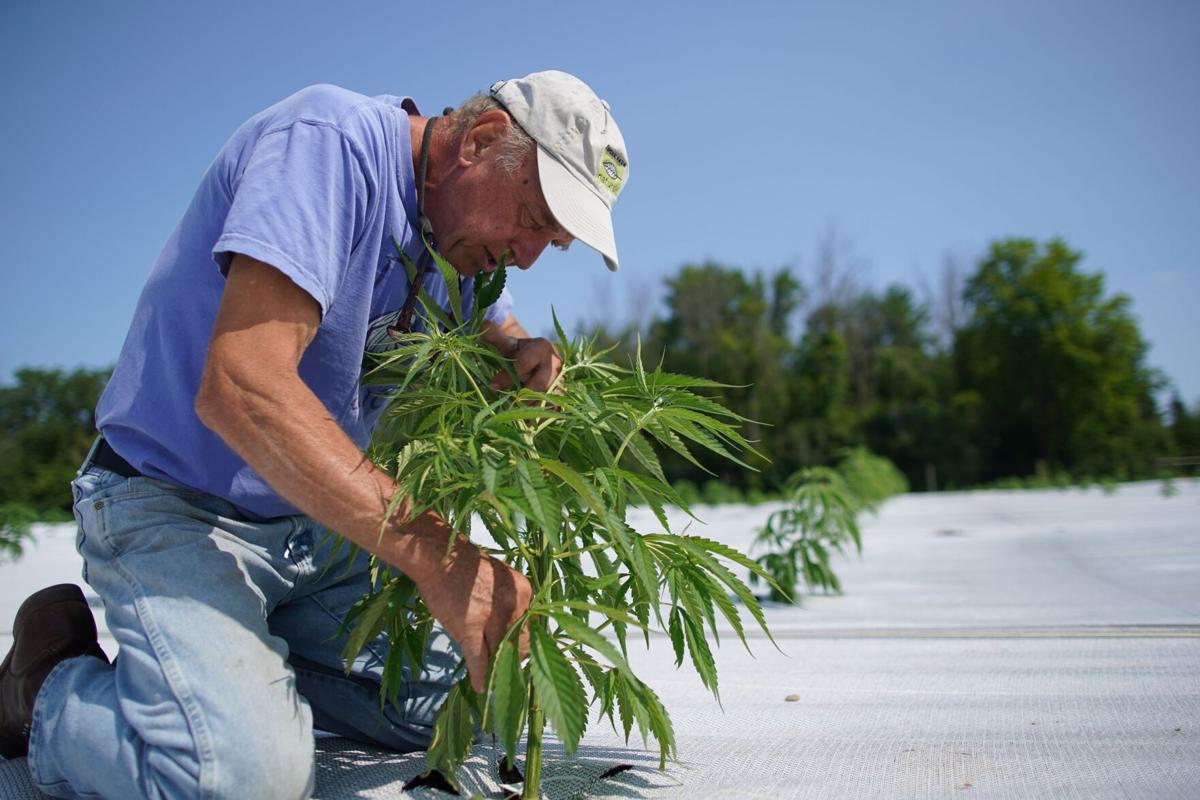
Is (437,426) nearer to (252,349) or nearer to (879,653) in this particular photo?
(252,349)

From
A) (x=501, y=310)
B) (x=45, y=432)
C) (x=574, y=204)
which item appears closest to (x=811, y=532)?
(x=501, y=310)

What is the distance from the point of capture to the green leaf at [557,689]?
3.71 feet

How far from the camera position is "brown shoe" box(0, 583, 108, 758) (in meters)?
1.60

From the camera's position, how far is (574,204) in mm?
1615

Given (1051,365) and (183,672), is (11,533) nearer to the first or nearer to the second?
(183,672)

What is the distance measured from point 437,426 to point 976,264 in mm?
35189

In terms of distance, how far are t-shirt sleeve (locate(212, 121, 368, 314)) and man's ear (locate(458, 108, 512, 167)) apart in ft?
0.71

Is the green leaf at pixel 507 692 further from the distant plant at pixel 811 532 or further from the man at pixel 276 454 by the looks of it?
the distant plant at pixel 811 532

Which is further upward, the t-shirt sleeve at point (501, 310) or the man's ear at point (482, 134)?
the man's ear at point (482, 134)

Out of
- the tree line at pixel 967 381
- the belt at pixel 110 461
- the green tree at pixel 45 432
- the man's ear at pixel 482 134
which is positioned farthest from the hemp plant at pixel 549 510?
the tree line at pixel 967 381

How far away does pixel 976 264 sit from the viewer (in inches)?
1302

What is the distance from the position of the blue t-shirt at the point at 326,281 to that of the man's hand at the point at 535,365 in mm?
253

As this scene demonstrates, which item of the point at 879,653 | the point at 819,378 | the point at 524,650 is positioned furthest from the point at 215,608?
the point at 819,378

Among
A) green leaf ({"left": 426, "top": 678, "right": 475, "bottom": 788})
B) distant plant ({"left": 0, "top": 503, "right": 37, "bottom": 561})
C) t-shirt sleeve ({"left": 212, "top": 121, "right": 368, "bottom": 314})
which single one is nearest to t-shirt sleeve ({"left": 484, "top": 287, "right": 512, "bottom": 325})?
t-shirt sleeve ({"left": 212, "top": 121, "right": 368, "bottom": 314})
